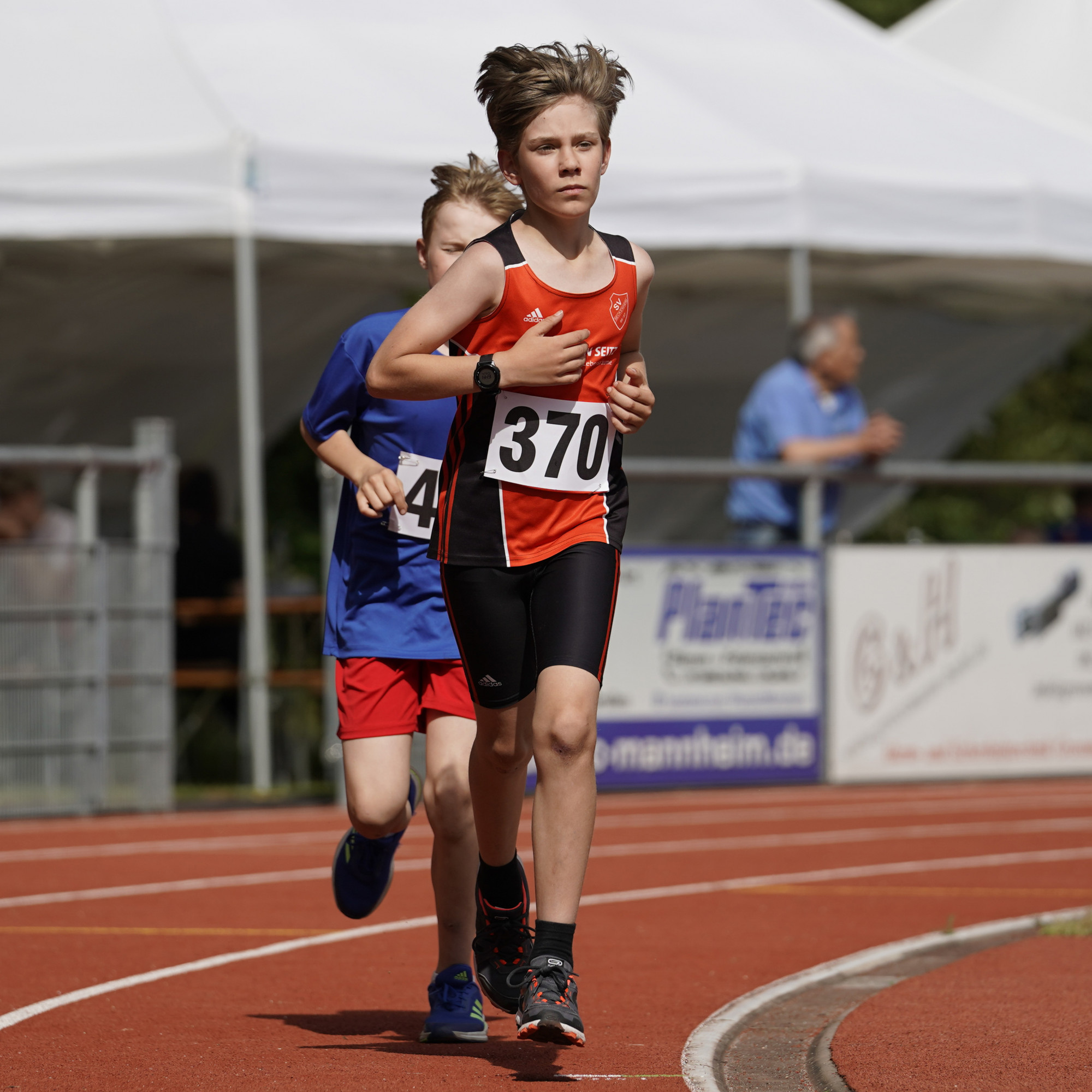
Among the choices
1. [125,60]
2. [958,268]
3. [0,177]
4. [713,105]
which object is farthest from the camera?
[958,268]

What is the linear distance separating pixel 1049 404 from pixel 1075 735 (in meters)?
19.0

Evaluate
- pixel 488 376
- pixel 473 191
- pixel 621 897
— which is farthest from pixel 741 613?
pixel 488 376

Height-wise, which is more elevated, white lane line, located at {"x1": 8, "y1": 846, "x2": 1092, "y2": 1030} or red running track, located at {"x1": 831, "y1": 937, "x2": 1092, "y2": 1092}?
red running track, located at {"x1": 831, "y1": 937, "x2": 1092, "y2": 1092}

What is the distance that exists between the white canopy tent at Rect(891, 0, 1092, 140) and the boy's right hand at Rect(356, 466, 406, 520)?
13.2 m

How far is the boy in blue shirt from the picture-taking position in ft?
16.5

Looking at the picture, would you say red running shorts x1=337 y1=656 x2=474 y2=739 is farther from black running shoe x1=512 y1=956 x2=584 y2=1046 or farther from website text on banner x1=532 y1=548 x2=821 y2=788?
website text on banner x1=532 y1=548 x2=821 y2=788

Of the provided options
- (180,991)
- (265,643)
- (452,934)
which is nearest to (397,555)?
(452,934)

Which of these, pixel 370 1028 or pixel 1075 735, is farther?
pixel 1075 735

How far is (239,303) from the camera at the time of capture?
40.3 feet

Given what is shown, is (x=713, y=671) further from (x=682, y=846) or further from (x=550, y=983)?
(x=550, y=983)

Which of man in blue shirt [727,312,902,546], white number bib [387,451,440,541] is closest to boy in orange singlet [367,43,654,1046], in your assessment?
white number bib [387,451,440,541]

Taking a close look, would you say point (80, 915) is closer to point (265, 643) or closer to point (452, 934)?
point (452, 934)

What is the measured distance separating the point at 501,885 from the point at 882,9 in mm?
29719

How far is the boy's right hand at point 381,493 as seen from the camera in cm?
477
